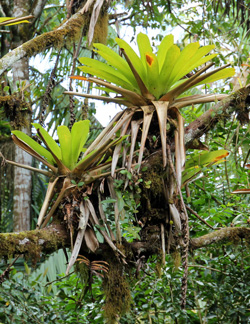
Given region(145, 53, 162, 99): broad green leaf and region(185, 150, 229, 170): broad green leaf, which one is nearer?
region(145, 53, 162, 99): broad green leaf

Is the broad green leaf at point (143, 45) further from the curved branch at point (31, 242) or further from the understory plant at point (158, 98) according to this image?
the curved branch at point (31, 242)

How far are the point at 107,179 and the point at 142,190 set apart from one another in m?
0.18

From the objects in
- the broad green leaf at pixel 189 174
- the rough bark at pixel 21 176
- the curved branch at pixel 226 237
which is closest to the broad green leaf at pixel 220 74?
the broad green leaf at pixel 189 174

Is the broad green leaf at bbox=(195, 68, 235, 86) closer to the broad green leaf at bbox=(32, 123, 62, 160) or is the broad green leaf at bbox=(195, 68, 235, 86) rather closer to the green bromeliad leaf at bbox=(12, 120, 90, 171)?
the green bromeliad leaf at bbox=(12, 120, 90, 171)

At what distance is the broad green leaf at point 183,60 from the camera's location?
2.05 meters

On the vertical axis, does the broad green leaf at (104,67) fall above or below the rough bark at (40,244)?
above

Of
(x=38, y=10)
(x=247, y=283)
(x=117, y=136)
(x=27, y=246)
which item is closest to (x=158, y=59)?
(x=117, y=136)

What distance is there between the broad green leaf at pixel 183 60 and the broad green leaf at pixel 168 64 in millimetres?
25

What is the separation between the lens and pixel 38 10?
13.7 ft

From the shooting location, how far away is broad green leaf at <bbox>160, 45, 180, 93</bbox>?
2.00 meters

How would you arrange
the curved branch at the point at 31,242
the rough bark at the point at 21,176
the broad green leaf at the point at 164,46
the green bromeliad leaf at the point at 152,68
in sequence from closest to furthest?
the curved branch at the point at 31,242
the green bromeliad leaf at the point at 152,68
the broad green leaf at the point at 164,46
the rough bark at the point at 21,176

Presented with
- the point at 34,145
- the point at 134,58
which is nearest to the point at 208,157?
the point at 134,58

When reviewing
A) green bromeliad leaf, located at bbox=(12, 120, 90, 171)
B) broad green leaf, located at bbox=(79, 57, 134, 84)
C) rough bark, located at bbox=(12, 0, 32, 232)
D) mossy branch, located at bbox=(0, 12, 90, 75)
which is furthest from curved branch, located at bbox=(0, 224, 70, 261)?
rough bark, located at bbox=(12, 0, 32, 232)

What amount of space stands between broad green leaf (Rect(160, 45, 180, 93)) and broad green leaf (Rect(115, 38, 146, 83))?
10 cm
